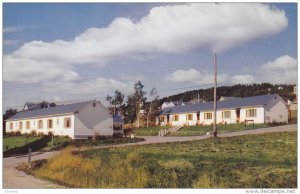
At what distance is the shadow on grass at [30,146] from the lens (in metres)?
24.7

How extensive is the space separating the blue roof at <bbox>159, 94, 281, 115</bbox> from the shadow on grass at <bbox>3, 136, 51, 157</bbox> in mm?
15281

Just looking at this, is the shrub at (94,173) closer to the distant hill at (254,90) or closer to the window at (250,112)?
the distant hill at (254,90)

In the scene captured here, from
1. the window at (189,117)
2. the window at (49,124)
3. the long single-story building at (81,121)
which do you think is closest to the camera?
the long single-story building at (81,121)

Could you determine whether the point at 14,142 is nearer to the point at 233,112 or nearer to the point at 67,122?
the point at 67,122

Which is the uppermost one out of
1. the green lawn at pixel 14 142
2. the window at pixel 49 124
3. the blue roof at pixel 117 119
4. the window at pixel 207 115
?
the window at pixel 207 115

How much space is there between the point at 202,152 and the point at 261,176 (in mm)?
5742

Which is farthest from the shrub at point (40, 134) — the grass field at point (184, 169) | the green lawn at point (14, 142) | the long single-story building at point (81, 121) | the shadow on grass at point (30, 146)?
the grass field at point (184, 169)

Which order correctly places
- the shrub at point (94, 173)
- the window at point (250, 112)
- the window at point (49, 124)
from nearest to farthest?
the shrub at point (94, 173)
the window at point (49, 124)
the window at point (250, 112)

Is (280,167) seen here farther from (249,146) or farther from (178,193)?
(249,146)

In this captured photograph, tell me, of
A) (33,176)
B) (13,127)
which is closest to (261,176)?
(33,176)

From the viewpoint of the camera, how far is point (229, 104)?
39438mm

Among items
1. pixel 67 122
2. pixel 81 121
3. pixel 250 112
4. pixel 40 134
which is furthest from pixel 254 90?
pixel 40 134

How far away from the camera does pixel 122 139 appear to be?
2938 cm

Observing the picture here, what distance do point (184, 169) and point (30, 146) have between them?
50.0 feet
